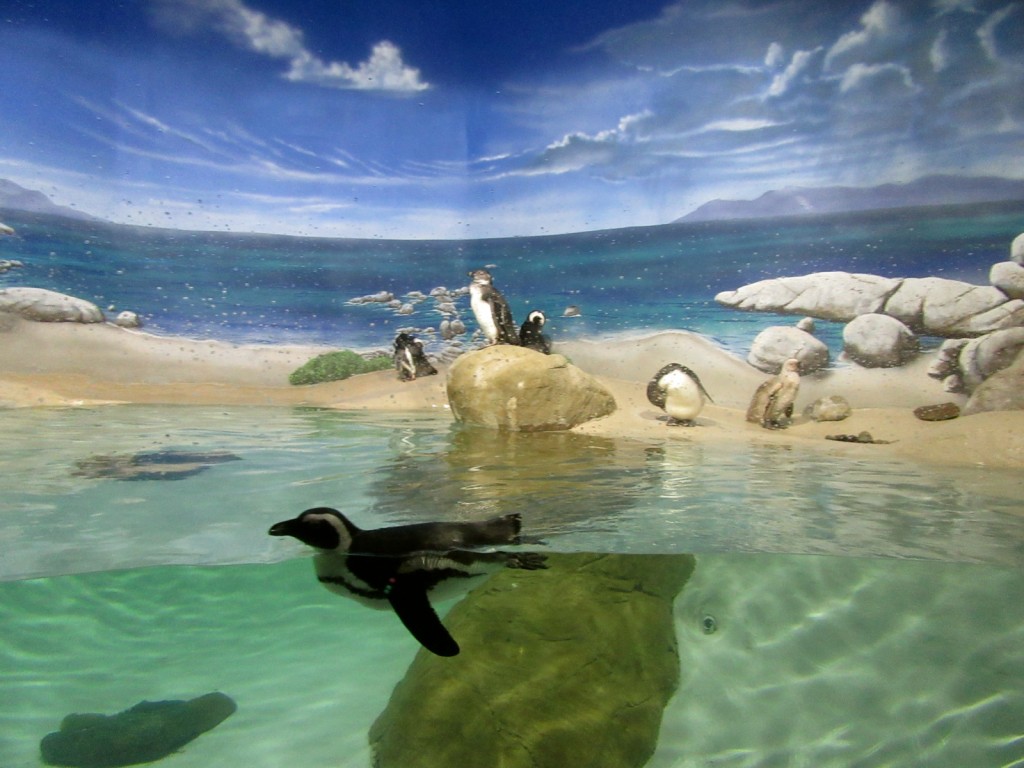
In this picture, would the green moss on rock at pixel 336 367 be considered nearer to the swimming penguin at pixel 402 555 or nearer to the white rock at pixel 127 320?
the white rock at pixel 127 320

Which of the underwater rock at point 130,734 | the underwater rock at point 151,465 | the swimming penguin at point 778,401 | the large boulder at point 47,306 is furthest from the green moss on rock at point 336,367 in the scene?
the underwater rock at point 130,734

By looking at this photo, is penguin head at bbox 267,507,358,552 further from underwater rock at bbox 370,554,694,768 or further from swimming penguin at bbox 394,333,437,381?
swimming penguin at bbox 394,333,437,381

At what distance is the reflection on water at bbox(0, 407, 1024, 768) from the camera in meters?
4.78

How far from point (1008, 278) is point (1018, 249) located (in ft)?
1.60

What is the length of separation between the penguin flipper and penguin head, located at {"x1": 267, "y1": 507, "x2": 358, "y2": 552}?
399 mm

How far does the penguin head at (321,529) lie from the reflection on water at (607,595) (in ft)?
1.86

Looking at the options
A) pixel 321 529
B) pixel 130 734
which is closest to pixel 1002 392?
pixel 321 529

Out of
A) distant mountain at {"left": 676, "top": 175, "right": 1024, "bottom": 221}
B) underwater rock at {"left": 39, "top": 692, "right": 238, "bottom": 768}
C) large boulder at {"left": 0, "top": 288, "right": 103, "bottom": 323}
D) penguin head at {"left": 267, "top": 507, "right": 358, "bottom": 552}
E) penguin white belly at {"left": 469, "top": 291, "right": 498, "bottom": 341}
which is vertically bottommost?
underwater rock at {"left": 39, "top": 692, "right": 238, "bottom": 768}

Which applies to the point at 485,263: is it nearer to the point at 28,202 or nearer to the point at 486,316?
the point at 486,316

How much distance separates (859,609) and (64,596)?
692 cm

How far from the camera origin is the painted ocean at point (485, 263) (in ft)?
39.2

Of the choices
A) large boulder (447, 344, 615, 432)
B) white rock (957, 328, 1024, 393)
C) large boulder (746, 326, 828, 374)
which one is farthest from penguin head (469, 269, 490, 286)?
white rock (957, 328, 1024, 393)

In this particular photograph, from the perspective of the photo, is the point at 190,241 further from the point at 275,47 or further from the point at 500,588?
the point at 500,588

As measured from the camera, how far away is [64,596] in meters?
6.24
